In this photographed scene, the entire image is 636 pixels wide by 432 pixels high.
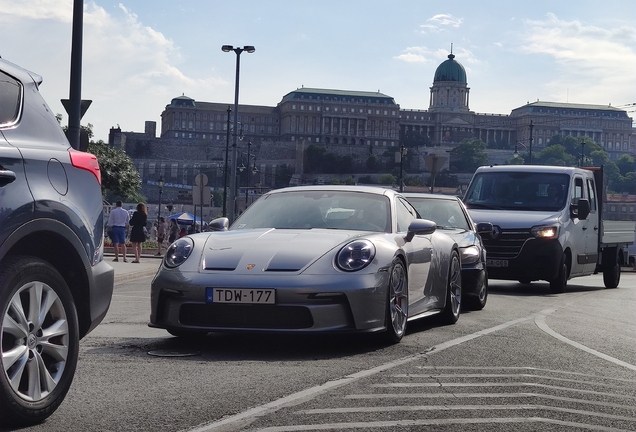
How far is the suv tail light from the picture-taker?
520cm

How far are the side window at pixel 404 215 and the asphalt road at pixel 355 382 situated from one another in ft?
3.17

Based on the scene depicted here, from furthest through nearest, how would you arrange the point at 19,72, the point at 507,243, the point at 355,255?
1. the point at 507,243
2. the point at 355,255
3. the point at 19,72

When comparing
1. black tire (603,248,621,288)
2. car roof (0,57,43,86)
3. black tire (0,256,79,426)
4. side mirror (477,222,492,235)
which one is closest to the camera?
black tire (0,256,79,426)

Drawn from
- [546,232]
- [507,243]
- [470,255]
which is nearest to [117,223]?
[507,243]

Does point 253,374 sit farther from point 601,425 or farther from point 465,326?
point 465,326

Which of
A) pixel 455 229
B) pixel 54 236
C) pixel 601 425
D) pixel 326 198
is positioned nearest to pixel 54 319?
pixel 54 236

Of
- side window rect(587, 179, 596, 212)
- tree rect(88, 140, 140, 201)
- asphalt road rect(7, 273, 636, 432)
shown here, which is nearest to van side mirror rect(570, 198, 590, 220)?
side window rect(587, 179, 596, 212)

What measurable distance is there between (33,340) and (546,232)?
12968 millimetres

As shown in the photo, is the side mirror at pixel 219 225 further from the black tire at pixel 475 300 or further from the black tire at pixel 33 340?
the black tire at pixel 475 300

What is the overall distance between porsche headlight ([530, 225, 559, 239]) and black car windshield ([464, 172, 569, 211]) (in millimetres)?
733

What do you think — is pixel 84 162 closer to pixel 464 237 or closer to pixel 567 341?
pixel 567 341

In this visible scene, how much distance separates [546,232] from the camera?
16.6m

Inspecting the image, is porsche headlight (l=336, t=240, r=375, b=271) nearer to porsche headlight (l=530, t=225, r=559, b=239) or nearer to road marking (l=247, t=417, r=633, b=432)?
road marking (l=247, t=417, r=633, b=432)

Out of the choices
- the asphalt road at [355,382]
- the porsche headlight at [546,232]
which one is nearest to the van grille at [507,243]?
the porsche headlight at [546,232]
